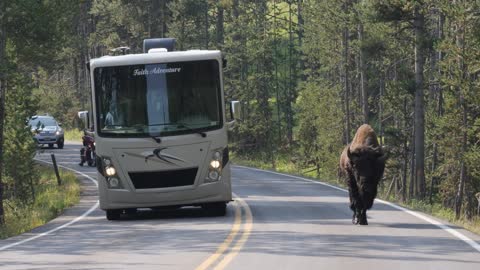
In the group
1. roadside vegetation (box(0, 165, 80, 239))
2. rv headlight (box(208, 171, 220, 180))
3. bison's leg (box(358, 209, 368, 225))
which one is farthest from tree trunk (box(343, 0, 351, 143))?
bison's leg (box(358, 209, 368, 225))

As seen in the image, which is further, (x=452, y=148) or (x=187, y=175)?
(x=452, y=148)

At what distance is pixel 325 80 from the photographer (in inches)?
2435

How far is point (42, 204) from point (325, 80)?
3509 cm

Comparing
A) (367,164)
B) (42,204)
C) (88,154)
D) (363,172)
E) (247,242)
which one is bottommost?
(88,154)

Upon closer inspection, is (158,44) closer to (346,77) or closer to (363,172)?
(363,172)

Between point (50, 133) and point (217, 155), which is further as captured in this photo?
point (50, 133)

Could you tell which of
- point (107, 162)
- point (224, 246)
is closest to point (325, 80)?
point (107, 162)

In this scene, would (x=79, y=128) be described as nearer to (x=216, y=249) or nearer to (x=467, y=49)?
(x=467, y=49)

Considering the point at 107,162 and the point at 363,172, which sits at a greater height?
the point at 107,162

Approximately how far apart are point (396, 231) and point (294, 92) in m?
55.7

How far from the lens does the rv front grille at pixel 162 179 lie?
19.3 metres

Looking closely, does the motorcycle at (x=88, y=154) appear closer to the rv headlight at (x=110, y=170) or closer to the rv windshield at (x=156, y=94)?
the rv windshield at (x=156, y=94)

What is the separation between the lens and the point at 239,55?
63000mm

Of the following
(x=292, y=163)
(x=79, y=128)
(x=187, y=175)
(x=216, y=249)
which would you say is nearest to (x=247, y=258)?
(x=216, y=249)
